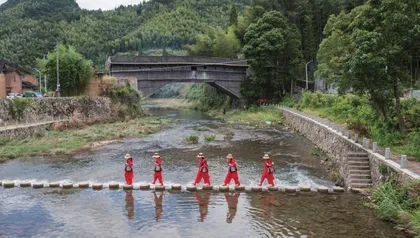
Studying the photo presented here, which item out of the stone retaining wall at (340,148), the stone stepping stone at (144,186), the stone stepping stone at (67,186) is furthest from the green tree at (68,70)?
the stone stepping stone at (144,186)

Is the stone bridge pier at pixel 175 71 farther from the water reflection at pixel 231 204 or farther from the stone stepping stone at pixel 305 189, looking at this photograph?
the stone stepping stone at pixel 305 189

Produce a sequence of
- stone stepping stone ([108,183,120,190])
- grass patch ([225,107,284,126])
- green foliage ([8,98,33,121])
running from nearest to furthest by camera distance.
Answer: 1. stone stepping stone ([108,183,120,190])
2. green foliage ([8,98,33,121])
3. grass patch ([225,107,284,126])

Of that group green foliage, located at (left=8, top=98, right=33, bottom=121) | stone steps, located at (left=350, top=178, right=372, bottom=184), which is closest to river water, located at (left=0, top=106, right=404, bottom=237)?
stone steps, located at (left=350, top=178, right=372, bottom=184)

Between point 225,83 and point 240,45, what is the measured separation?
50.7ft

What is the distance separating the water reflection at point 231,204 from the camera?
1452cm

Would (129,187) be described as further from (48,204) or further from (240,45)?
(240,45)

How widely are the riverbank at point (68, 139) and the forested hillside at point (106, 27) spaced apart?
70261 mm

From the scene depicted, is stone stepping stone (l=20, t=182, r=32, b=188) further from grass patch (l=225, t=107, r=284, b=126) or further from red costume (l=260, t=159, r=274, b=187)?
grass patch (l=225, t=107, r=284, b=126)

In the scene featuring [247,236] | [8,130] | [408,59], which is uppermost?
[408,59]

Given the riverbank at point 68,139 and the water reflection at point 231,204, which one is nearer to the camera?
the water reflection at point 231,204

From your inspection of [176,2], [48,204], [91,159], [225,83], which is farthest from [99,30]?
[48,204]

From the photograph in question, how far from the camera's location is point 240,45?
242ft

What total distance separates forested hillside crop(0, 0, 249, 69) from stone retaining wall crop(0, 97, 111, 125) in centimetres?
6374

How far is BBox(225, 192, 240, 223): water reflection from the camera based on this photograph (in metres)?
14.5
